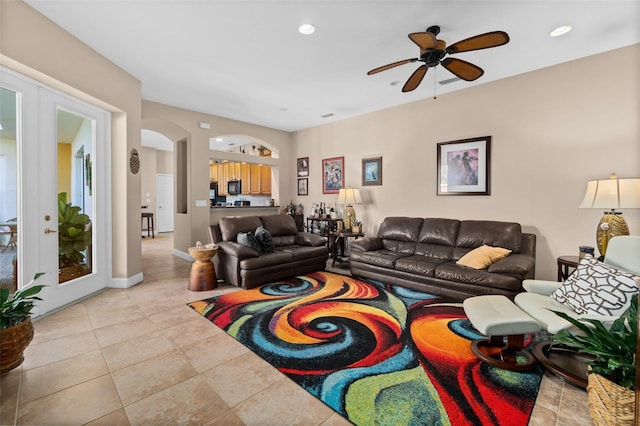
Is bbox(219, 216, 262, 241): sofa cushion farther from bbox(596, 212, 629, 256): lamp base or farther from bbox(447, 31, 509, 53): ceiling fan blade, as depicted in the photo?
bbox(596, 212, 629, 256): lamp base

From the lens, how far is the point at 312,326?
2.72 metres

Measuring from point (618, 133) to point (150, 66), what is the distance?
17.9 ft

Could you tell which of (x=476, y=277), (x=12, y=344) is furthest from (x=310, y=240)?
(x=12, y=344)

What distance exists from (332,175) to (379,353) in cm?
431

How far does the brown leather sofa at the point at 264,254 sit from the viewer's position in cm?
386

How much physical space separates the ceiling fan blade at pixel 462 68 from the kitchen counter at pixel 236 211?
472 cm

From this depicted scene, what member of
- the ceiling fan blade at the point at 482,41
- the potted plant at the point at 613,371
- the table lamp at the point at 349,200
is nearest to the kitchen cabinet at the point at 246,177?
the table lamp at the point at 349,200

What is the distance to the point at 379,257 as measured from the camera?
4105mm

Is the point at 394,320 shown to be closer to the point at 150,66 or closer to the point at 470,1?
the point at 470,1

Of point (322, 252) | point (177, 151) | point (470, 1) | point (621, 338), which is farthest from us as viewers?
point (177, 151)

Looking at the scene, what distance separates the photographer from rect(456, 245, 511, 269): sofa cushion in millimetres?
3369

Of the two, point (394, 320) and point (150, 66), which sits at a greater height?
point (150, 66)

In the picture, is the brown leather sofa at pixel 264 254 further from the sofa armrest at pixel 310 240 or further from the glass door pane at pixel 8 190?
the glass door pane at pixel 8 190

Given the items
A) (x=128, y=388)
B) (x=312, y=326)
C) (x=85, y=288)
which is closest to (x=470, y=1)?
(x=312, y=326)
